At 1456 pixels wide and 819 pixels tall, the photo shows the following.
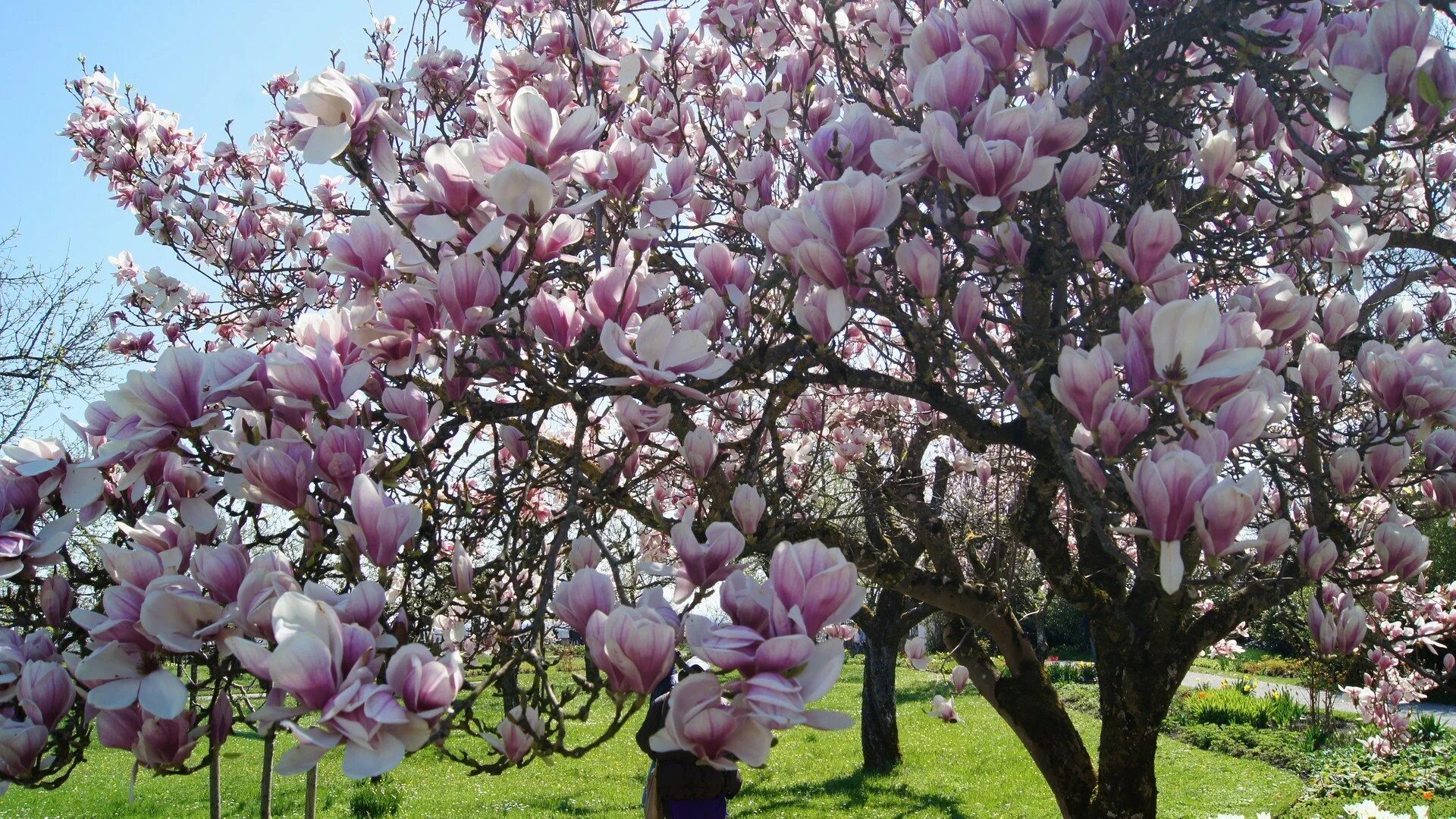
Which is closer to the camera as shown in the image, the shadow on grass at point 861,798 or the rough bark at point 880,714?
the shadow on grass at point 861,798

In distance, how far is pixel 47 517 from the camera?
1591 millimetres

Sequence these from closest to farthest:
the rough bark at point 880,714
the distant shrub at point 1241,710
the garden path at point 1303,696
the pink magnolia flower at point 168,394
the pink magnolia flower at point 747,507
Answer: the pink magnolia flower at point 168,394 < the pink magnolia flower at point 747,507 < the rough bark at point 880,714 < the distant shrub at point 1241,710 < the garden path at point 1303,696

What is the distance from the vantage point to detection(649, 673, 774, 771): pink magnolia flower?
91 cm

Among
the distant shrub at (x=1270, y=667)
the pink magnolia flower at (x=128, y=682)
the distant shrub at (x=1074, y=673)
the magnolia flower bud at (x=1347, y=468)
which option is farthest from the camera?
the distant shrub at (x=1270, y=667)

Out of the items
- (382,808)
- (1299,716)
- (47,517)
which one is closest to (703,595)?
(47,517)

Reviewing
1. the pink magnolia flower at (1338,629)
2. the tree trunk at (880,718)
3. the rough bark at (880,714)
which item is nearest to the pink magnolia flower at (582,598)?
the pink magnolia flower at (1338,629)

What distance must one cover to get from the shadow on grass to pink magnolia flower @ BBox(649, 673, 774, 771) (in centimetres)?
713

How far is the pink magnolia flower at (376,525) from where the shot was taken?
110 cm

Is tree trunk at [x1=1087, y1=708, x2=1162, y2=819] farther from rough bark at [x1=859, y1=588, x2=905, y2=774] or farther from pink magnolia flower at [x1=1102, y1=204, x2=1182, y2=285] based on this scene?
rough bark at [x1=859, y1=588, x2=905, y2=774]

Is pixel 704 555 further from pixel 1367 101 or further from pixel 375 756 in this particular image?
pixel 1367 101

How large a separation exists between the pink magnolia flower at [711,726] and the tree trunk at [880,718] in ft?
28.4

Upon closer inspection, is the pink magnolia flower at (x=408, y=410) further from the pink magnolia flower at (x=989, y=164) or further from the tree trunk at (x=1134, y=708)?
the tree trunk at (x=1134, y=708)

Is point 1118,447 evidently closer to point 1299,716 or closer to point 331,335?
point 331,335

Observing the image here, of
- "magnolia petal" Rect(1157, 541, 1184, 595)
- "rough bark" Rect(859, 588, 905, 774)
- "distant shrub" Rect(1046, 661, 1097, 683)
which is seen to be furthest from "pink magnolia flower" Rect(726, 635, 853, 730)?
"distant shrub" Rect(1046, 661, 1097, 683)
